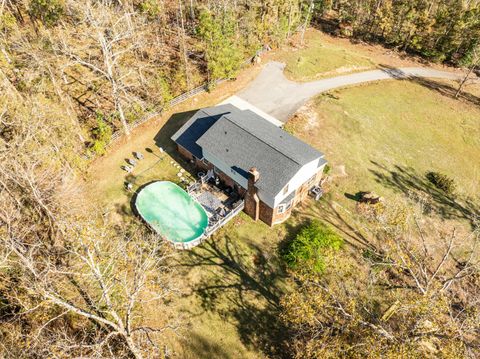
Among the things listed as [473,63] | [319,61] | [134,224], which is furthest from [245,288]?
[473,63]

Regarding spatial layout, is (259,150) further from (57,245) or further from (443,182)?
(443,182)

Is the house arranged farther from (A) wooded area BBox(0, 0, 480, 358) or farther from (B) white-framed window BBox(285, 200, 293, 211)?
(A) wooded area BBox(0, 0, 480, 358)

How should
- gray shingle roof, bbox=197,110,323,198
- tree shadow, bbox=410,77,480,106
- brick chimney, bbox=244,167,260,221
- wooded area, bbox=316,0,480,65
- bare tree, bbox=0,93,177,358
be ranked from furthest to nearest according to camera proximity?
wooded area, bbox=316,0,480,65, tree shadow, bbox=410,77,480,106, gray shingle roof, bbox=197,110,323,198, brick chimney, bbox=244,167,260,221, bare tree, bbox=0,93,177,358

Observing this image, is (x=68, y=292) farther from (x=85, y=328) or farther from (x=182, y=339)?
(x=182, y=339)

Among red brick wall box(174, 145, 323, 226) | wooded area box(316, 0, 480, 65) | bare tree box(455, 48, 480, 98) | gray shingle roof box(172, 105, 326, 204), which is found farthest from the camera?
wooded area box(316, 0, 480, 65)

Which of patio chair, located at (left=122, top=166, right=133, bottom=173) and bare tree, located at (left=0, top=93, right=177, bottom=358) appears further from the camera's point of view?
patio chair, located at (left=122, top=166, right=133, bottom=173)

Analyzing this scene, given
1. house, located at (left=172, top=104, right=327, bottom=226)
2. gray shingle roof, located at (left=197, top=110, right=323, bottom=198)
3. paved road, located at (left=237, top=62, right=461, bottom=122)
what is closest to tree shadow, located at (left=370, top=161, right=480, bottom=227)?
house, located at (left=172, top=104, right=327, bottom=226)

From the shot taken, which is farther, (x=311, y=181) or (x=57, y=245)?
(x=311, y=181)
